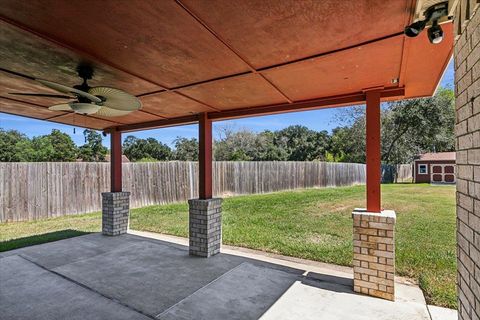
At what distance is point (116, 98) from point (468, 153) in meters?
3.04

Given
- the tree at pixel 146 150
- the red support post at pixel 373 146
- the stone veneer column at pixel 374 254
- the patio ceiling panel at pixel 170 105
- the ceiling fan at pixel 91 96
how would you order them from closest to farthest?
the ceiling fan at pixel 91 96, the stone veneer column at pixel 374 254, the red support post at pixel 373 146, the patio ceiling panel at pixel 170 105, the tree at pixel 146 150

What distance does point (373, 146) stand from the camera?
3.54 meters

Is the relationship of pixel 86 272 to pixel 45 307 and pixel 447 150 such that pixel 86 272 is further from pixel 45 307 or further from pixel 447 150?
pixel 447 150

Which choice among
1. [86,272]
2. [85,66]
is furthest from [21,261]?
[85,66]

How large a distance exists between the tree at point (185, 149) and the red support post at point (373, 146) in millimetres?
31352

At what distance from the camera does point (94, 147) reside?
3070 centimetres

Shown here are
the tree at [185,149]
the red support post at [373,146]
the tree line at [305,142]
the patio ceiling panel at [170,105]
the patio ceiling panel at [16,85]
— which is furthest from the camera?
the tree at [185,149]

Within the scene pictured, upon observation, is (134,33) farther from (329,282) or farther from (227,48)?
(329,282)

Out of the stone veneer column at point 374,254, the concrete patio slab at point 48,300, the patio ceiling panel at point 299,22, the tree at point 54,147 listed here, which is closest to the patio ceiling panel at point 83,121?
the concrete patio slab at point 48,300

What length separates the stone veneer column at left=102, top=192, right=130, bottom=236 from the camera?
631 centimetres

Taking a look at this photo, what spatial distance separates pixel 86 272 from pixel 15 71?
2854mm

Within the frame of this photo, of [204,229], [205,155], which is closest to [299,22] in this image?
[205,155]

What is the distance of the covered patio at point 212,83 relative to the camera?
74.7 inches

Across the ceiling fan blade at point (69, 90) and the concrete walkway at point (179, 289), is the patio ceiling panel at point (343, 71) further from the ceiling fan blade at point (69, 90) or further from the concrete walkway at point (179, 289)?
the concrete walkway at point (179, 289)
